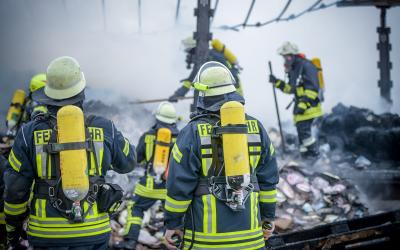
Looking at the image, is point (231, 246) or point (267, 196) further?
point (267, 196)

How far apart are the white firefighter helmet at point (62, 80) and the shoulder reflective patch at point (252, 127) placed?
3.86 feet

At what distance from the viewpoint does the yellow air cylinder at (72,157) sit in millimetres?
2475

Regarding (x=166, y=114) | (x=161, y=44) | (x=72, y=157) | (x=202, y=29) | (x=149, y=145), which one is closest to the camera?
(x=72, y=157)

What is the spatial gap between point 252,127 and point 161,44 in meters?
9.35

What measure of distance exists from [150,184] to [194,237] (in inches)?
108

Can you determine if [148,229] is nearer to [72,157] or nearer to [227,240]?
[227,240]

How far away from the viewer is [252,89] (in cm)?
1307

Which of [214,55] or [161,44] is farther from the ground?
[161,44]

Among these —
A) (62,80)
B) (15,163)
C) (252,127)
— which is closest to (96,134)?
(62,80)

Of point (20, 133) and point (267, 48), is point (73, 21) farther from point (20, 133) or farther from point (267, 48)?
point (20, 133)

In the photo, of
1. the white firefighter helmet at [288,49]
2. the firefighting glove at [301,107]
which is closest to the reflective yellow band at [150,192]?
the firefighting glove at [301,107]

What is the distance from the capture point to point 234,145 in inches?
98.3

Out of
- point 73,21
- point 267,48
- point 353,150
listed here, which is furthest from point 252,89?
point 73,21

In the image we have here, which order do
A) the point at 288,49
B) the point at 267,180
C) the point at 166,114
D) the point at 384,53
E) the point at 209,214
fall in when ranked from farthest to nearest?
the point at 384,53 < the point at 288,49 < the point at 166,114 < the point at 267,180 < the point at 209,214
